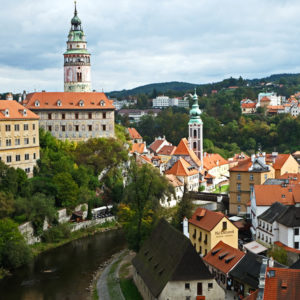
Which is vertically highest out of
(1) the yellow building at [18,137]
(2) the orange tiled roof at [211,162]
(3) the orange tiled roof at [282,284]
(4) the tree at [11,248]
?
(1) the yellow building at [18,137]

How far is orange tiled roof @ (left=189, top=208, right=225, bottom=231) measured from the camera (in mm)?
37688

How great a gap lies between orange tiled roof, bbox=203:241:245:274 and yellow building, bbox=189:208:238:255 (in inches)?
33.9

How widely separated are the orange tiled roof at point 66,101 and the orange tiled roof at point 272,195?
27946 mm

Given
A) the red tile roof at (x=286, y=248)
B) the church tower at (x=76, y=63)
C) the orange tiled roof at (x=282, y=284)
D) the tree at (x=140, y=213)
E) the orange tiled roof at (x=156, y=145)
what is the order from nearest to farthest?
1. the orange tiled roof at (x=282, y=284)
2. the red tile roof at (x=286, y=248)
3. the tree at (x=140, y=213)
4. the church tower at (x=76, y=63)
5. the orange tiled roof at (x=156, y=145)

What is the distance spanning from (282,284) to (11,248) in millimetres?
23266

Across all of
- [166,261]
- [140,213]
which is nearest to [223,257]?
[166,261]

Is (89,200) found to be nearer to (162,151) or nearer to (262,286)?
(262,286)

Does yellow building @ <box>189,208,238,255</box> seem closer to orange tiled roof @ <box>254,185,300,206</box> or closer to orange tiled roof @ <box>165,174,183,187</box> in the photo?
orange tiled roof @ <box>254,185,300,206</box>

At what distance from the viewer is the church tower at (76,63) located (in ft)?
243

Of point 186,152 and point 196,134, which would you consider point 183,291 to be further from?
point 196,134

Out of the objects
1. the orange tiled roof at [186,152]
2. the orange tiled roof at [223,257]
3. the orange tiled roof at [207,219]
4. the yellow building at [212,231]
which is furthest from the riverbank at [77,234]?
the orange tiled roof at [186,152]

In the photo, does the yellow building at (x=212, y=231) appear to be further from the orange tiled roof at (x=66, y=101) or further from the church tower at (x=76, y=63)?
the church tower at (x=76, y=63)

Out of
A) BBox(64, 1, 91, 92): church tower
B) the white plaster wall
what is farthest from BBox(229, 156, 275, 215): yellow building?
BBox(64, 1, 91, 92): church tower

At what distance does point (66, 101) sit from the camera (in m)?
67.6
